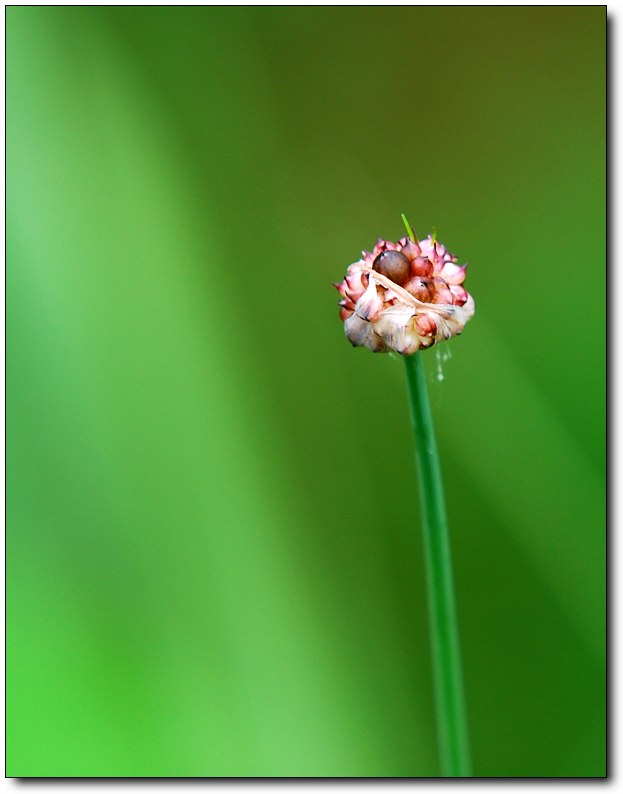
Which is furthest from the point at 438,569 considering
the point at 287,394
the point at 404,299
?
the point at 287,394

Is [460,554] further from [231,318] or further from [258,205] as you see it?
[258,205]

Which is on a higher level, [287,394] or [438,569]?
[287,394]

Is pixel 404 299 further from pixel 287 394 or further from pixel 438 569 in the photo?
pixel 287 394

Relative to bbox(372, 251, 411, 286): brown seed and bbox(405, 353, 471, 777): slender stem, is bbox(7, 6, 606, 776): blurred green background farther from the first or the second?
bbox(372, 251, 411, 286): brown seed

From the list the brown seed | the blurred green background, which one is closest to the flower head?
the brown seed

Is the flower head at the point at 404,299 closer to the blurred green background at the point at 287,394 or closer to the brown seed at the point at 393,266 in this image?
the brown seed at the point at 393,266

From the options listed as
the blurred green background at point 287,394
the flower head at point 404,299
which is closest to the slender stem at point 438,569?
the flower head at point 404,299
